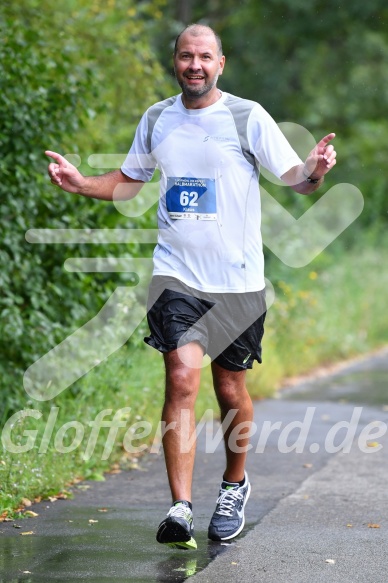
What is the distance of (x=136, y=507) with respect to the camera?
243 inches

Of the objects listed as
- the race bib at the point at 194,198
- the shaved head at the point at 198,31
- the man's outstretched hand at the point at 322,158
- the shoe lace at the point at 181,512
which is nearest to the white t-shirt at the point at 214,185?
the race bib at the point at 194,198

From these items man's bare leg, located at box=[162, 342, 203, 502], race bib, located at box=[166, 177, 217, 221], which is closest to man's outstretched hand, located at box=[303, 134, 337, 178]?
race bib, located at box=[166, 177, 217, 221]

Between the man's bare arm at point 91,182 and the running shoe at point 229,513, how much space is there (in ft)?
4.82

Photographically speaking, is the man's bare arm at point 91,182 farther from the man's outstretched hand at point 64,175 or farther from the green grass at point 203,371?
the green grass at point 203,371

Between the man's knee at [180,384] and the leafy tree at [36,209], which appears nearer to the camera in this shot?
the man's knee at [180,384]

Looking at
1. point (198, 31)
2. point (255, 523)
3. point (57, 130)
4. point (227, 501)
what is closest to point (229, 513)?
point (227, 501)

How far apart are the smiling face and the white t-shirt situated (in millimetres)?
65

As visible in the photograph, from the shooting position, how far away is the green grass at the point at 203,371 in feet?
21.3

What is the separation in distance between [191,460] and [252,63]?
22.6 metres

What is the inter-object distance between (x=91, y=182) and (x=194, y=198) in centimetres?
55

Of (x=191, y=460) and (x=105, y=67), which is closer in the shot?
(x=191, y=460)

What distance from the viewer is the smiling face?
5.18 meters

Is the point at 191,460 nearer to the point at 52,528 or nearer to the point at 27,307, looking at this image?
the point at 52,528

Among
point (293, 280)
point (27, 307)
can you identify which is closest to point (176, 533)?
point (27, 307)
